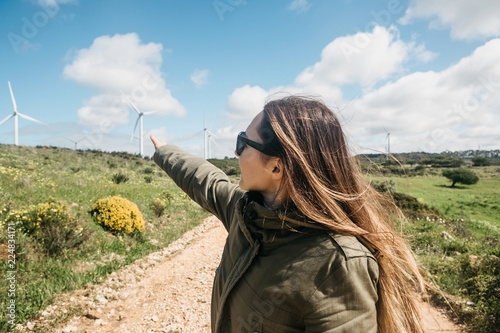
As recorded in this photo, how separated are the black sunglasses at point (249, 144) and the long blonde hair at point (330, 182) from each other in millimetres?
38

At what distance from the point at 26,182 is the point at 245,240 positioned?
1075 centimetres

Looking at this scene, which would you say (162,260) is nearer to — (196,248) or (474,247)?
(196,248)

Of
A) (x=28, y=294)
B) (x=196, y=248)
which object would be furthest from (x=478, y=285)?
(x=28, y=294)

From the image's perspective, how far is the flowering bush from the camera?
7.47 meters

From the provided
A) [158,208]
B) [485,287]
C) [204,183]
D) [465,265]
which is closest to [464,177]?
[465,265]

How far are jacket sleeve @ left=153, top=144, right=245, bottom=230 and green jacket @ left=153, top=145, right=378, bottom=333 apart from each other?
16.7 inches

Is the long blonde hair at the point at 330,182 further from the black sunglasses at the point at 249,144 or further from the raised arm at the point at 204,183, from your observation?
the raised arm at the point at 204,183

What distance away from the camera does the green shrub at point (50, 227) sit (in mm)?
5746

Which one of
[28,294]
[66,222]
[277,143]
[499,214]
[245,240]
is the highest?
[277,143]

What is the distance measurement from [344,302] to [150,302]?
4.90 metres

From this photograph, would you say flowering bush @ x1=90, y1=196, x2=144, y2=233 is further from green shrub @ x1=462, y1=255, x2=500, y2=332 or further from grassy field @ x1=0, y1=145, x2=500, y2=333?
green shrub @ x1=462, y1=255, x2=500, y2=332

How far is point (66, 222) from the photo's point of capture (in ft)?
20.4

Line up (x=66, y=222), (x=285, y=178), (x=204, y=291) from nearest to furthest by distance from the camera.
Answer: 1. (x=285, y=178)
2. (x=204, y=291)
3. (x=66, y=222)

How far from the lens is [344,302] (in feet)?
3.51
